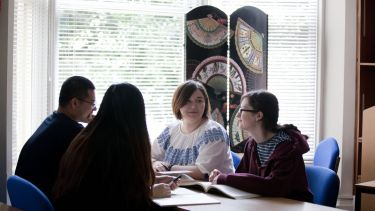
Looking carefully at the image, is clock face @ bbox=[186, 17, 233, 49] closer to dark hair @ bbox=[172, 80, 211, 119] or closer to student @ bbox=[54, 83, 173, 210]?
dark hair @ bbox=[172, 80, 211, 119]

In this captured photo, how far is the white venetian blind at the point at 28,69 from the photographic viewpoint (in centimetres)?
352

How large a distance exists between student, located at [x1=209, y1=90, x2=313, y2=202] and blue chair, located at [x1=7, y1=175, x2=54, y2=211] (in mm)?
901

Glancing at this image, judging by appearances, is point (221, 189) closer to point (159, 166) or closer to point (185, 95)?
point (159, 166)

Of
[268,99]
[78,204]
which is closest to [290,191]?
[268,99]

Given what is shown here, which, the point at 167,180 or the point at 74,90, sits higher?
the point at 74,90

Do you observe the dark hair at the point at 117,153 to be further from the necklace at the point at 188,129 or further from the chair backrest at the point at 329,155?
the chair backrest at the point at 329,155

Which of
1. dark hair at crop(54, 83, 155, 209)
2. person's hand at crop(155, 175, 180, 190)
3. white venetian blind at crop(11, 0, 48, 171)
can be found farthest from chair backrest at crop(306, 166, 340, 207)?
white venetian blind at crop(11, 0, 48, 171)

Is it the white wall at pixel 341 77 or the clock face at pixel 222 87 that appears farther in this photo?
the white wall at pixel 341 77

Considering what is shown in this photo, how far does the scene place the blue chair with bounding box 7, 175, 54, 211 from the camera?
2084mm

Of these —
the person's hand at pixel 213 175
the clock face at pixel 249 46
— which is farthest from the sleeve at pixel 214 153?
the clock face at pixel 249 46

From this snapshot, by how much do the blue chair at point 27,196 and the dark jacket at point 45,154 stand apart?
0.74 ft

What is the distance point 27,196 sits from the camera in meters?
2.13

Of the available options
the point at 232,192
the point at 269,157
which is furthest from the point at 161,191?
the point at 269,157

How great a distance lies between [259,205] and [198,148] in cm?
91
